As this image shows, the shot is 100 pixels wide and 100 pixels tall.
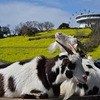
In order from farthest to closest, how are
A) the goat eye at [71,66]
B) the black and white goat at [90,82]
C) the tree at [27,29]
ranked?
the tree at [27,29], the black and white goat at [90,82], the goat eye at [71,66]

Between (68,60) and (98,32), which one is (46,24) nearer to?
(98,32)

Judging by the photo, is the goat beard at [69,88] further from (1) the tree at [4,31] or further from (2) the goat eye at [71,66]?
(1) the tree at [4,31]

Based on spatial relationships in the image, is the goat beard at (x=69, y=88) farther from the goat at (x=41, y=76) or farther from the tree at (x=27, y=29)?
the tree at (x=27, y=29)

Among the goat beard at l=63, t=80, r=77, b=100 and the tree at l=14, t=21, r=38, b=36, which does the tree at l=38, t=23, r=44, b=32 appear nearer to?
the tree at l=14, t=21, r=38, b=36

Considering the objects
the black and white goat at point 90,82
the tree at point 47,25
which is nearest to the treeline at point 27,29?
the tree at point 47,25

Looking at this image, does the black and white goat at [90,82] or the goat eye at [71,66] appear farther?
the black and white goat at [90,82]

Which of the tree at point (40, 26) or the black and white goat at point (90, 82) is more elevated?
the black and white goat at point (90, 82)

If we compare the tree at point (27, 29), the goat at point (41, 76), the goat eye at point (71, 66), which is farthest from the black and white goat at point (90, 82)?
the tree at point (27, 29)

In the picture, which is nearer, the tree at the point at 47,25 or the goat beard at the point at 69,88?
the goat beard at the point at 69,88

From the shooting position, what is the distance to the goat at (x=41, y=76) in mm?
5008

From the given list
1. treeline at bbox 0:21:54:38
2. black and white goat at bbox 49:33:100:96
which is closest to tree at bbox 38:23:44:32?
treeline at bbox 0:21:54:38

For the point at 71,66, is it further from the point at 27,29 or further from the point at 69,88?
the point at 27,29

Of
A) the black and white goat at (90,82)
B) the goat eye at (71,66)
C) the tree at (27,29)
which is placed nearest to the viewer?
the goat eye at (71,66)

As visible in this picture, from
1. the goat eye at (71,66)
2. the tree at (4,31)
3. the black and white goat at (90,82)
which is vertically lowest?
the tree at (4,31)
